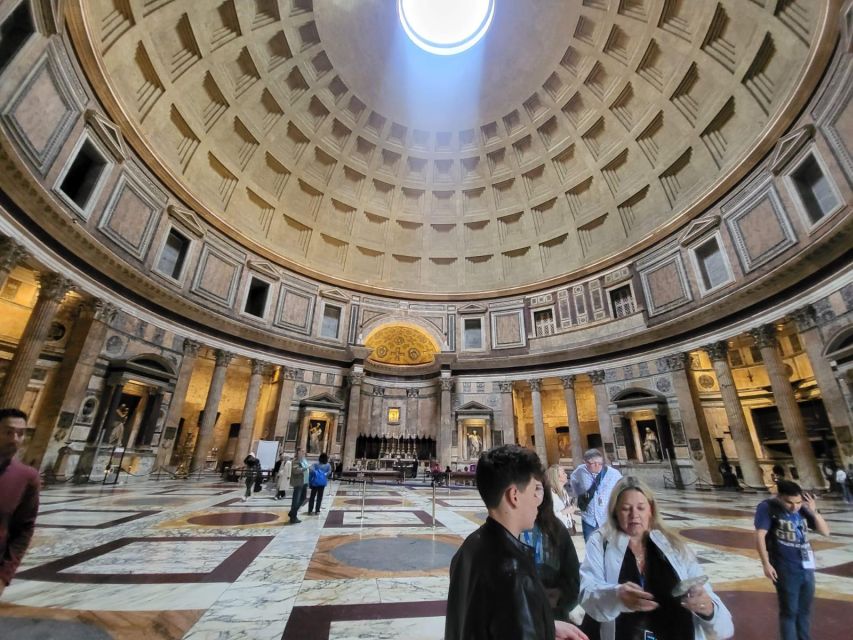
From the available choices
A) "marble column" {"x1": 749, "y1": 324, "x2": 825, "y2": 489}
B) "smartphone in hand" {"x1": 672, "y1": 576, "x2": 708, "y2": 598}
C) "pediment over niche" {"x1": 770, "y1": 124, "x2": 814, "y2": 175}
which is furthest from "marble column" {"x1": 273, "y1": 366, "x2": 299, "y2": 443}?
"pediment over niche" {"x1": 770, "y1": 124, "x2": 814, "y2": 175}

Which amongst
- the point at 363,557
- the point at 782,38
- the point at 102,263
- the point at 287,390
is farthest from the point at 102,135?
the point at 782,38

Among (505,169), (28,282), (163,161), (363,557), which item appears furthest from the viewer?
(505,169)

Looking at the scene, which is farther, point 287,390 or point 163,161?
point 287,390

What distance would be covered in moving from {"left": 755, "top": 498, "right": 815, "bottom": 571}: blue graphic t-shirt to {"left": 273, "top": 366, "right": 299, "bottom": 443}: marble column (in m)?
20.1

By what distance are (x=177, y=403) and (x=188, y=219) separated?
909cm

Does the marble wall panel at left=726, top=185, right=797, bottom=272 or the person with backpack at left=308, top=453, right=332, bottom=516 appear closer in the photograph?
the person with backpack at left=308, top=453, right=332, bottom=516

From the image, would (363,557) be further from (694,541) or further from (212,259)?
(212,259)

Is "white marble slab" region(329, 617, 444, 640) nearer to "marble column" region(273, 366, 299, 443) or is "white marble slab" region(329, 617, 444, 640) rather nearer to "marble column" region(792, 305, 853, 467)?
"marble column" region(792, 305, 853, 467)

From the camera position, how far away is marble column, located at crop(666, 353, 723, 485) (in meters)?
15.6

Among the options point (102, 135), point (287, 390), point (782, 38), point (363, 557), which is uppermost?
point (782, 38)

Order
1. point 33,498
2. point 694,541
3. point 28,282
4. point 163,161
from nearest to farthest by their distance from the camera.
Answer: point 33,498
point 694,541
point 28,282
point 163,161

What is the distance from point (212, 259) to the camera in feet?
63.7

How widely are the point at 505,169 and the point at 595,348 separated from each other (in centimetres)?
1475

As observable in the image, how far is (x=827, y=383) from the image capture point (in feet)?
39.5
